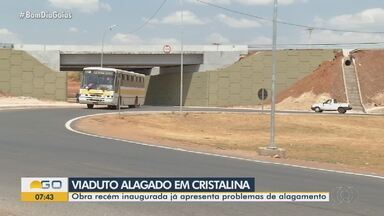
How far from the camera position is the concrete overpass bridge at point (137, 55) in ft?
236

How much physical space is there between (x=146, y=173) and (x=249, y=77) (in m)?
62.9

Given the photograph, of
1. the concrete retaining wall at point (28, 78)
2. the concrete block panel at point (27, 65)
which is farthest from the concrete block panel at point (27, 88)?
the concrete block panel at point (27, 65)

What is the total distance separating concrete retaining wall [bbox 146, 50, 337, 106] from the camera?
7331cm

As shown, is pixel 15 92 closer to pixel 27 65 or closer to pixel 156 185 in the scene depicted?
pixel 27 65

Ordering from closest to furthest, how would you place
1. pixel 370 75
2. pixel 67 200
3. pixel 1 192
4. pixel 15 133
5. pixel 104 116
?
pixel 67 200
pixel 1 192
pixel 15 133
pixel 104 116
pixel 370 75

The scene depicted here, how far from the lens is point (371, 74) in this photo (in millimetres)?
71375

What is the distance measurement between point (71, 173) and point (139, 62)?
6297 centimetres

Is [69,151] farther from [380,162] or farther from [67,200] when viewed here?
[380,162]

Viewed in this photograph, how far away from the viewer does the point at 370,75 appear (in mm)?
71312

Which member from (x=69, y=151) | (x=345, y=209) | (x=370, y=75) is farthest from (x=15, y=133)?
(x=370, y=75)

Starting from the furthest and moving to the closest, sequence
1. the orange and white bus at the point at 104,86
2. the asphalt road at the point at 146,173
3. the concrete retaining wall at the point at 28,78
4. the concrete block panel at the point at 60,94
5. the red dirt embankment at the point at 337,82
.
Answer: the concrete block panel at the point at 60,94 < the concrete retaining wall at the point at 28,78 < the red dirt embankment at the point at 337,82 < the orange and white bus at the point at 104,86 < the asphalt road at the point at 146,173

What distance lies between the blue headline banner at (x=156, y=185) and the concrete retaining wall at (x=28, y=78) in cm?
6367

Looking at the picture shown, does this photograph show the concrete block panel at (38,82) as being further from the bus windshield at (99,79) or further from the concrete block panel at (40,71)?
the bus windshield at (99,79)

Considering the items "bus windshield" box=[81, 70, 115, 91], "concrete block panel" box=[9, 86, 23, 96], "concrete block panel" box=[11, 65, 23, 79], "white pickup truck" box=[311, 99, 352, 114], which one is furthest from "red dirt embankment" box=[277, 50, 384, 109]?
"concrete block panel" box=[11, 65, 23, 79]
